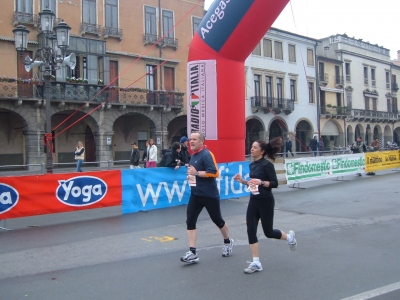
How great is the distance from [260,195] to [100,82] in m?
25.1

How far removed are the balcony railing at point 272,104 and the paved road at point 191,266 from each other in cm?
2866

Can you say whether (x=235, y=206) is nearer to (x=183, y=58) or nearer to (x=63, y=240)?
(x=63, y=240)

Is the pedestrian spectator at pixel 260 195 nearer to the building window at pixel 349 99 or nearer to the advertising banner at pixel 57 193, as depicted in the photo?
the advertising banner at pixel 57 193

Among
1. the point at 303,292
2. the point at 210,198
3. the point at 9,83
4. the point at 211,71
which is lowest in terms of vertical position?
the point at 303,292

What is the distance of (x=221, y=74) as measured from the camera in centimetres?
1249

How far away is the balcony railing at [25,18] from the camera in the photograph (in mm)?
25891

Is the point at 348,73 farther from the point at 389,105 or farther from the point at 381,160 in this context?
the point at 381,160

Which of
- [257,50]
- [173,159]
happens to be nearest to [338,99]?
[257,50]

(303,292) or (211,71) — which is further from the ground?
(211,71)

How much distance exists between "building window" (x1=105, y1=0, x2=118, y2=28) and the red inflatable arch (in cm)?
1869

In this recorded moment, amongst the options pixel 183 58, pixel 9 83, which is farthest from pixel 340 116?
pixel 9 83

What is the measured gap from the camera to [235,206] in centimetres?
1195

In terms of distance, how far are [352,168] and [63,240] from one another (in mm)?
14334

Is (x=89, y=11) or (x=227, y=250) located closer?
(x=227, y=250)
